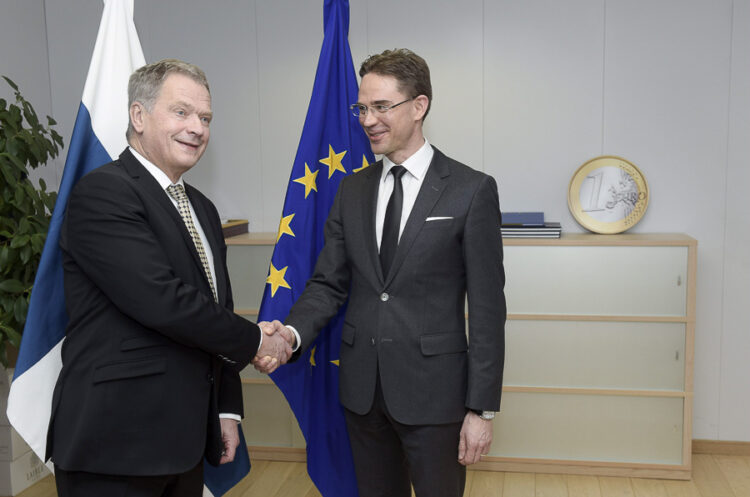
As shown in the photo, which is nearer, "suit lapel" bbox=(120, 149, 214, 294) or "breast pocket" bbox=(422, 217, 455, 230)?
"suit lapel" bbox=(120, 149, 214, 294)

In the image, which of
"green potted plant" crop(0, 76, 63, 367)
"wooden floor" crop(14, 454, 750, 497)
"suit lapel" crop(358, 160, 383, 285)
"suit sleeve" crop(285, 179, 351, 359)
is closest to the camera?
"suit lapel" crop(358, 160, 383, 285)

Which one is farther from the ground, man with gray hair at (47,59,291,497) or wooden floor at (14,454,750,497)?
man with gray hair at (47,59,291,497)

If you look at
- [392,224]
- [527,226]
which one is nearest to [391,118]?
[392,224]

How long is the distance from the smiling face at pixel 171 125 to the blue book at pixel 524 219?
205 cm

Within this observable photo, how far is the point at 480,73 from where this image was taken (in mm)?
3533

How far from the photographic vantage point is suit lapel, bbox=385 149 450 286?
185 centimetres

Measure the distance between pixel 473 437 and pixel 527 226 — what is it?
5.64 ft

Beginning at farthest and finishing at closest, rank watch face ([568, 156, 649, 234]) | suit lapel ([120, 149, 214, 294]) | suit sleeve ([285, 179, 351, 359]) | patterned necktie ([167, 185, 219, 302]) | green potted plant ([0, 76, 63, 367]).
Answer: watch face ([568, 156, 649, 234])
green potted plant ([0, 76, 63, 367])
suit sleeve ([285, 179, 351, 359])
patterned necktie ([167, 185, 219, 302])
suit lapel ([120, 149, 214, 294])

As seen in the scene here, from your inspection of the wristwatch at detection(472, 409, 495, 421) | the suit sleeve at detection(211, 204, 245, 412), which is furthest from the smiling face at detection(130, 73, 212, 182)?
the wristwatch at detection(472, 409, 495, 421)

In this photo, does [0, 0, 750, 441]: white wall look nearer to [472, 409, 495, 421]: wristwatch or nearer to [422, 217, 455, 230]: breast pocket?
[422, 217, 455, 230]: breast pocket

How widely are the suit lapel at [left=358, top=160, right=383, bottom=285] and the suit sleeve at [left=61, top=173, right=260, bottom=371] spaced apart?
53cm

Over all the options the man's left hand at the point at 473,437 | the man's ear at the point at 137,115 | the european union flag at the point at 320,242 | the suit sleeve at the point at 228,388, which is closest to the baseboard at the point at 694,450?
the european union flag at the point at 320,242

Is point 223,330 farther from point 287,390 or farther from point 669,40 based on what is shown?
point 669,40

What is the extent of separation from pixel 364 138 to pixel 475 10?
1.39 metres
